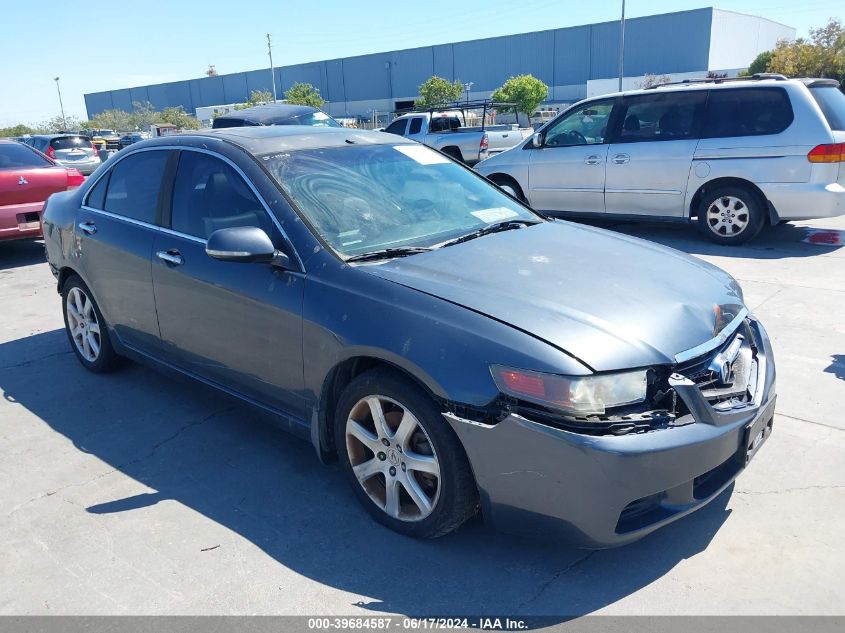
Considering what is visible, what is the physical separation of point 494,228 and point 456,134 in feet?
48.4

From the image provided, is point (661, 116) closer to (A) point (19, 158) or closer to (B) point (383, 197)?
(B) point (383, 197)

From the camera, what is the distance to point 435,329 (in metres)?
2.69

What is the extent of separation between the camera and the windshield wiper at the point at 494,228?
353 cm

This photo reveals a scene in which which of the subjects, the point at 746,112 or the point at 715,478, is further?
the point at 746,112

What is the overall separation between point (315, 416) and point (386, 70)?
75594 millimetres

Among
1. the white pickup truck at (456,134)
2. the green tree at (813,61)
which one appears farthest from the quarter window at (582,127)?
the green tree at (813,61)

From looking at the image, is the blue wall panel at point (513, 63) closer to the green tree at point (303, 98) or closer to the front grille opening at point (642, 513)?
the green tree at point (303, 98)

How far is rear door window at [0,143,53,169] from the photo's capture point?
9.13m

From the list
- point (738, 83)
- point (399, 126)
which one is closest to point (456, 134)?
A: point (399, 126)


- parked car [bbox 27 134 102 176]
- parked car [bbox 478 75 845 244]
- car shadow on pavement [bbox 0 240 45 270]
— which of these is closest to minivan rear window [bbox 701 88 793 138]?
parked car [bbox 478 75 845 244]

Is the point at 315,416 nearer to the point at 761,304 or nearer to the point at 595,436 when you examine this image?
the point at 595,436

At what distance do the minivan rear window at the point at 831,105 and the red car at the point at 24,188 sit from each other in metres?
9.37

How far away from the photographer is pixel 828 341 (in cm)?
508

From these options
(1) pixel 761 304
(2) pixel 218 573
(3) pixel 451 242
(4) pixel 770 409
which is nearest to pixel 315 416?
(2) pixel 218 573
